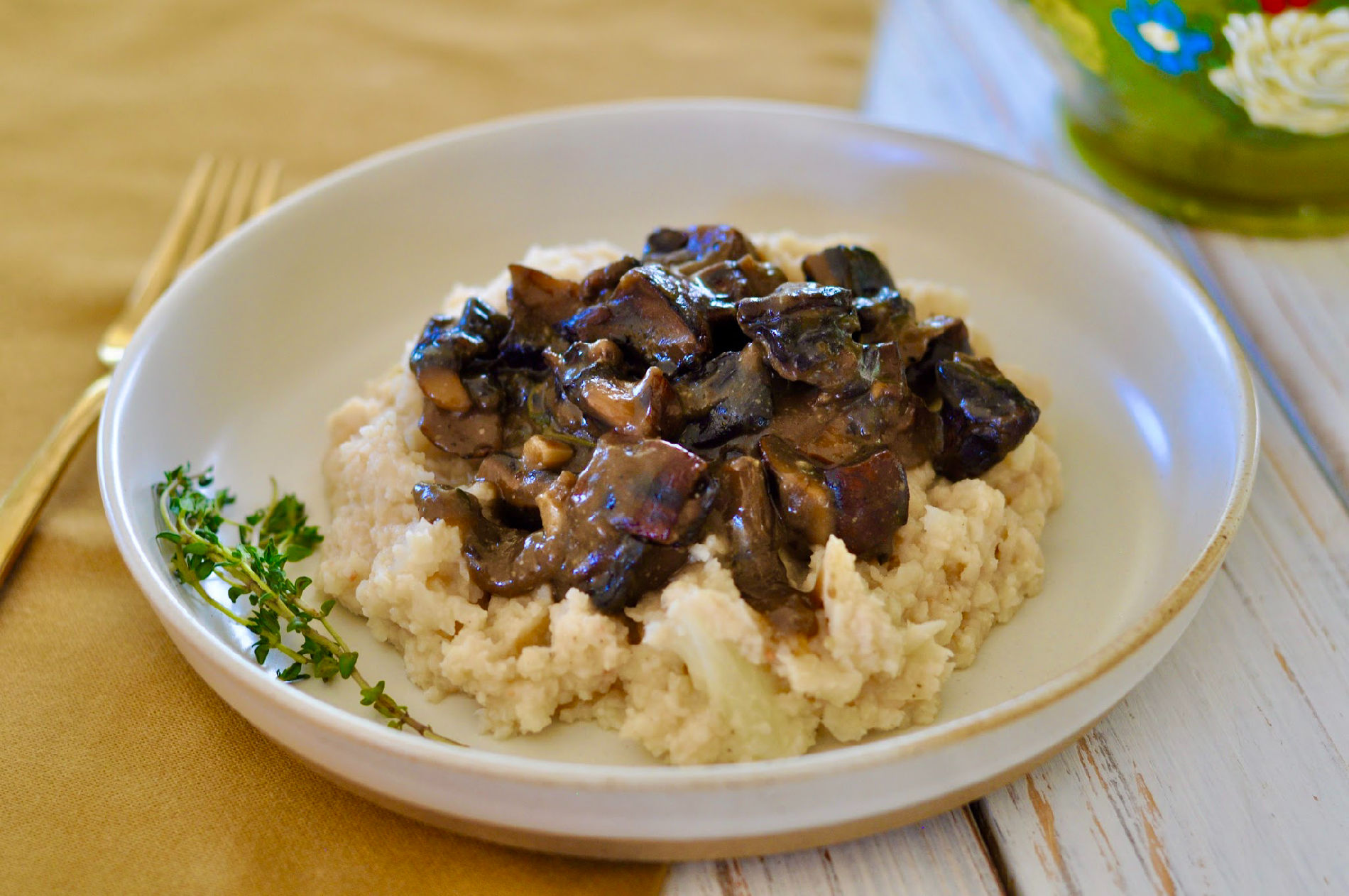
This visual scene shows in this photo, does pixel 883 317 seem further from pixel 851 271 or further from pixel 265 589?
pixel 265 589

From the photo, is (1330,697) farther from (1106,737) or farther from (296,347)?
(296,347)

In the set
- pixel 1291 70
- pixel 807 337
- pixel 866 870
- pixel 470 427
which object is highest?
pixel 1291 70

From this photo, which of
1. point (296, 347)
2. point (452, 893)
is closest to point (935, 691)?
point (452, 893)

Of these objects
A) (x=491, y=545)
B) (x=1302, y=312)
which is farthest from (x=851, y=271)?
(x=1302, y=312)

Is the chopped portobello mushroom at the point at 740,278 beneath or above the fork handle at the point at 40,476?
above

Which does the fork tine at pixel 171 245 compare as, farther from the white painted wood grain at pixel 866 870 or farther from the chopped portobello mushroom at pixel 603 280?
the white painted wood grain at pixel 866 870

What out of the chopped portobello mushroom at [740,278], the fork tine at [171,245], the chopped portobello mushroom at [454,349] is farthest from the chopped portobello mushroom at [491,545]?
the fork tine at [171,245]
